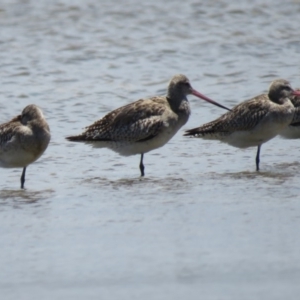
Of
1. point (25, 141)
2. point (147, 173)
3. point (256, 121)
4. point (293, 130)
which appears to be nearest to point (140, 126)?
point (147, 173)

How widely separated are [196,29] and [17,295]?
10723mm

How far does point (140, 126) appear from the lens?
9.52m

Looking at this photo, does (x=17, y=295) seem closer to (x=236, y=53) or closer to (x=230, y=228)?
(x=230, y=228)

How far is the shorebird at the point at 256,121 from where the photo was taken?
9570 millimetres

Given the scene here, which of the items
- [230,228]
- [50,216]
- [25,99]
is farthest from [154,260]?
[25,99]

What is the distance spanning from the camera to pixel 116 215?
23.9 feet

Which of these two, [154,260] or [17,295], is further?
[154,260]

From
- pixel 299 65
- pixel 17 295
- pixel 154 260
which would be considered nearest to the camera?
pixel 17 295

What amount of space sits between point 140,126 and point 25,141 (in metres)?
1.25

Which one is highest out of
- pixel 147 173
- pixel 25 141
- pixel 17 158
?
pixel 25 141

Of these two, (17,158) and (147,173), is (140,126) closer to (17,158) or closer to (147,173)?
(147,173)

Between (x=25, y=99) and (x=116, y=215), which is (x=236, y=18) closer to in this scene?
(x=25, y=99)

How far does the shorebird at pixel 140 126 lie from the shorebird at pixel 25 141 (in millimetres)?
697

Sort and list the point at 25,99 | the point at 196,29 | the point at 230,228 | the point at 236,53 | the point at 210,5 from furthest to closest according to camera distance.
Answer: the point at 210,5, the point at 196,29, the point at 236,53, the point at 25,99, the point at 230,228
